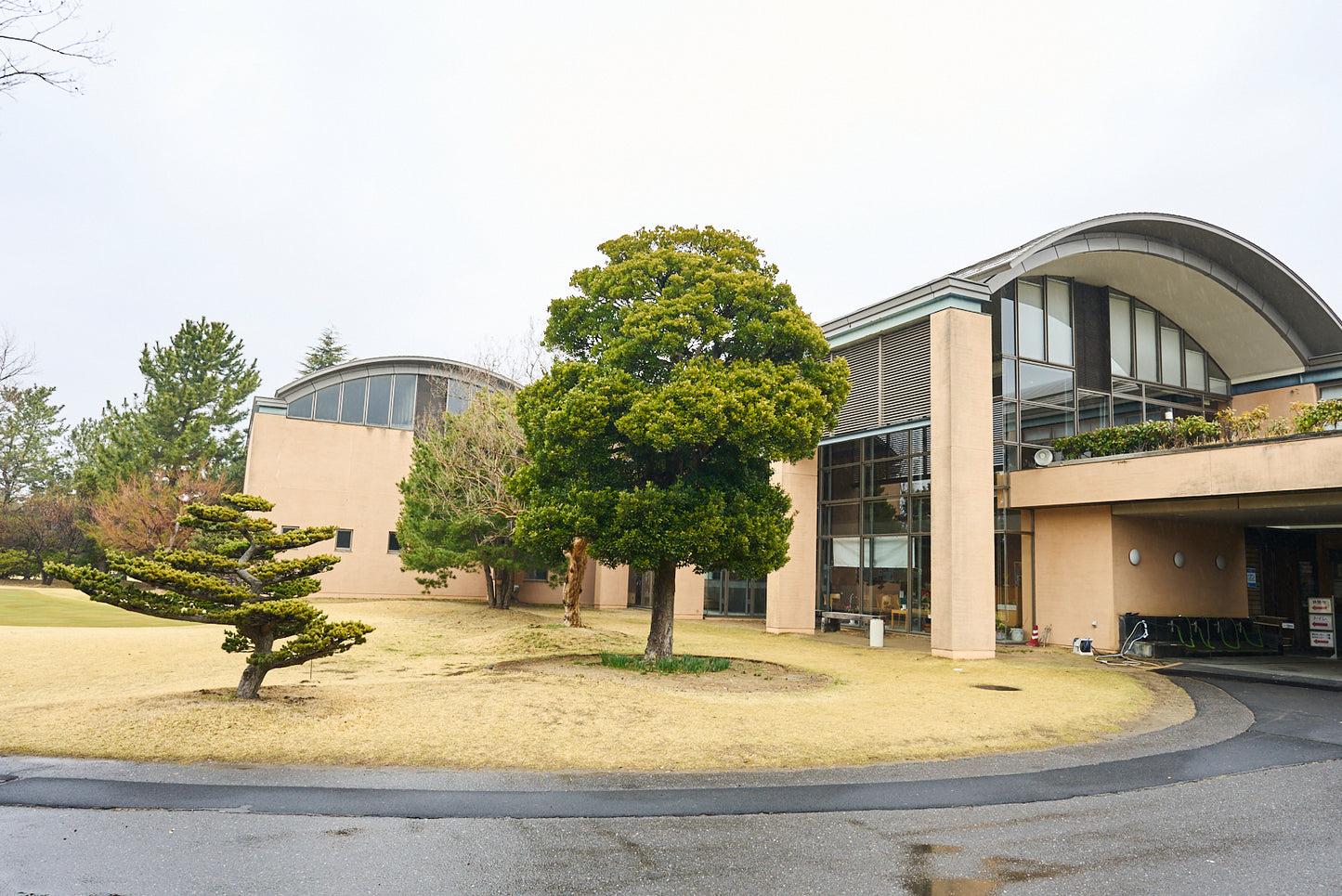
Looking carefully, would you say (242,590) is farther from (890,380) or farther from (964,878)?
(890,380)

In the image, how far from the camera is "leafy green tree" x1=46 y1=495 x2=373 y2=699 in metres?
8.02

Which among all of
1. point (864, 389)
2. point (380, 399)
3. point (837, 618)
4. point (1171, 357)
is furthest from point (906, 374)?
point (380, 399)

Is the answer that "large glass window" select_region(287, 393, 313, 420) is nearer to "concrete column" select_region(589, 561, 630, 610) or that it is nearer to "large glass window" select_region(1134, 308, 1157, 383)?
"concrete column" select_region(589, 561, 630, 610)

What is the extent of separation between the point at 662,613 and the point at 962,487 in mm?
6858

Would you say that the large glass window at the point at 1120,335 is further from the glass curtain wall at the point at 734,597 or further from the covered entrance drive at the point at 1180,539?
the glass curtain wall at the point at 734,597

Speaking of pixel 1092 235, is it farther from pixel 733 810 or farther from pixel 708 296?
pixel 733 810

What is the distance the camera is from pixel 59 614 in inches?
799

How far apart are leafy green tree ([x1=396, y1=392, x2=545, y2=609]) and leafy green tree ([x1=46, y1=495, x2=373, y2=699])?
9223mm

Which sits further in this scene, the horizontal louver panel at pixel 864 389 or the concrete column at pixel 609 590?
the concrete column at pixel 609 590

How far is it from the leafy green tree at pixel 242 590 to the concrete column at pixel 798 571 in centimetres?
1377

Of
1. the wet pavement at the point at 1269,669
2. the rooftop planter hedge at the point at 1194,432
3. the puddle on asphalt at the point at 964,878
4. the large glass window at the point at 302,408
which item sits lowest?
the puddle on asphalt at the point at 964,878

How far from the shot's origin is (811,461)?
70.9 ft

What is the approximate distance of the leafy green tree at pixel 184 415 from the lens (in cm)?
3428

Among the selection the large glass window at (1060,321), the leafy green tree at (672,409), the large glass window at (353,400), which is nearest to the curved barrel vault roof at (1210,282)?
the large glass window at (1060,321)
